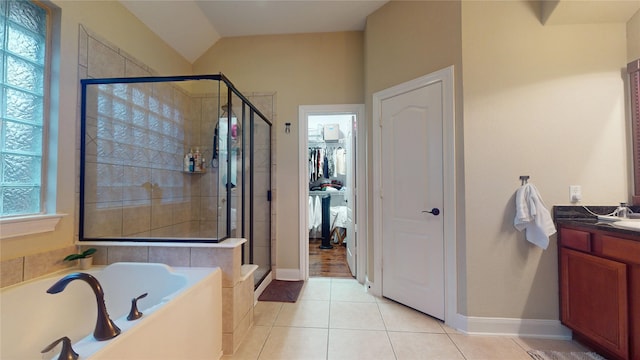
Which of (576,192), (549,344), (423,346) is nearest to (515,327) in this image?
(549,344)

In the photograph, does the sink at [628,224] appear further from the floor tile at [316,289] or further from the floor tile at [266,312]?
the floor tile at [266,312]

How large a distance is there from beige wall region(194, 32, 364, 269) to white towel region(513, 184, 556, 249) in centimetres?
186

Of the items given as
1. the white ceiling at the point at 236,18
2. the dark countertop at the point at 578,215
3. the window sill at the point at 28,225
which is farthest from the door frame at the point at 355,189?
the window sill at the point at 28,225

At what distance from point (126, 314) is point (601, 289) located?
2.94 meters

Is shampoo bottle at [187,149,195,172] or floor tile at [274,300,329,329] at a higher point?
shampoo bottle at [187,149,195,172]

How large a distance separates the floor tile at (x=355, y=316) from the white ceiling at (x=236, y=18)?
296 cm

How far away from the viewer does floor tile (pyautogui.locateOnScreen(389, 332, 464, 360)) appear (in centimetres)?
165

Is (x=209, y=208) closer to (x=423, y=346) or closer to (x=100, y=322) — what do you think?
(x=100, y=322)

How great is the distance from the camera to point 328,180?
5.32 metres

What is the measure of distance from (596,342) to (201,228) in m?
2.91

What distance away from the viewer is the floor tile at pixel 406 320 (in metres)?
1.96

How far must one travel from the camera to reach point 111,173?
2029mm

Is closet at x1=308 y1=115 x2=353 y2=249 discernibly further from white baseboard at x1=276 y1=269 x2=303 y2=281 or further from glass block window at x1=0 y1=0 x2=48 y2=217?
glass block window at x1=0 y1=0 x2=48 y2=217

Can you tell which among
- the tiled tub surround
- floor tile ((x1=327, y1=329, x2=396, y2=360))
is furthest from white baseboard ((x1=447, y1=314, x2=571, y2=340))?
the tiled tub surround
